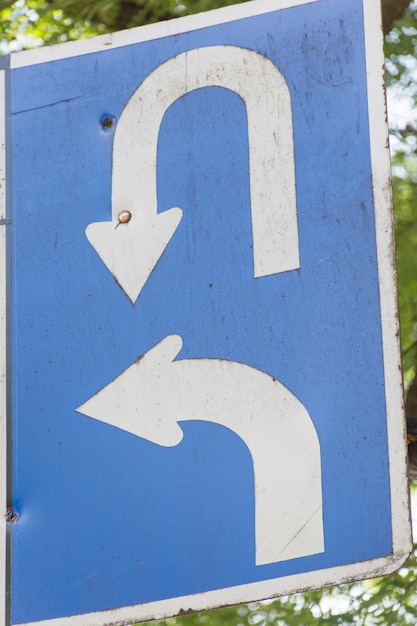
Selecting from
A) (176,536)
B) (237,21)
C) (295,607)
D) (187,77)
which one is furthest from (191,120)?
(295,607)

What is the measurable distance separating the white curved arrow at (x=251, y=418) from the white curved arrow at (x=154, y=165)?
0.14 m

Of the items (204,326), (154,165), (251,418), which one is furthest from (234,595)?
(154,165)

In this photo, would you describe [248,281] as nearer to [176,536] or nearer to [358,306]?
[358,306]

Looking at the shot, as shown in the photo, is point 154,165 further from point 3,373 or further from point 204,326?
point 3,373

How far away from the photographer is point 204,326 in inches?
52.4

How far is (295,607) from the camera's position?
278 cm

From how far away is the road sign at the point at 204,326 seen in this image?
1257mm

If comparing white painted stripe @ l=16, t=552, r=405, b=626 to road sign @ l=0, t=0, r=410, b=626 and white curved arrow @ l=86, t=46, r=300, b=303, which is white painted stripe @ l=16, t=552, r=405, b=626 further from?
white curved arrow @ l=86, t=46, r=300, b=303

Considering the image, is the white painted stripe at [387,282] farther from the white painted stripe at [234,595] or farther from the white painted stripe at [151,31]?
the white painted stripe at [151,31]

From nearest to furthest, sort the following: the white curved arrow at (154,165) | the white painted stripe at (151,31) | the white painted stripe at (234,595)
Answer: the white painted stripe at (234,595)
the white curved arrow at (154,165)
the white painted stripe at (151,31)

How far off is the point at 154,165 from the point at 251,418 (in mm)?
437

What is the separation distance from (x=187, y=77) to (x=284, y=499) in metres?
0.69

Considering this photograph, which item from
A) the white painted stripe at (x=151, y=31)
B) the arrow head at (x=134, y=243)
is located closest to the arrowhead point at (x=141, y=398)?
the arrow head at (x=134, y=243)

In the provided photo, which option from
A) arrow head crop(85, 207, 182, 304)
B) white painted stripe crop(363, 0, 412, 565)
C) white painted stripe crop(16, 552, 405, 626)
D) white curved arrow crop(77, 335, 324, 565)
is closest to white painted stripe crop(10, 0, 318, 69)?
white painted stripe crop(363, 0, 412, 565)
